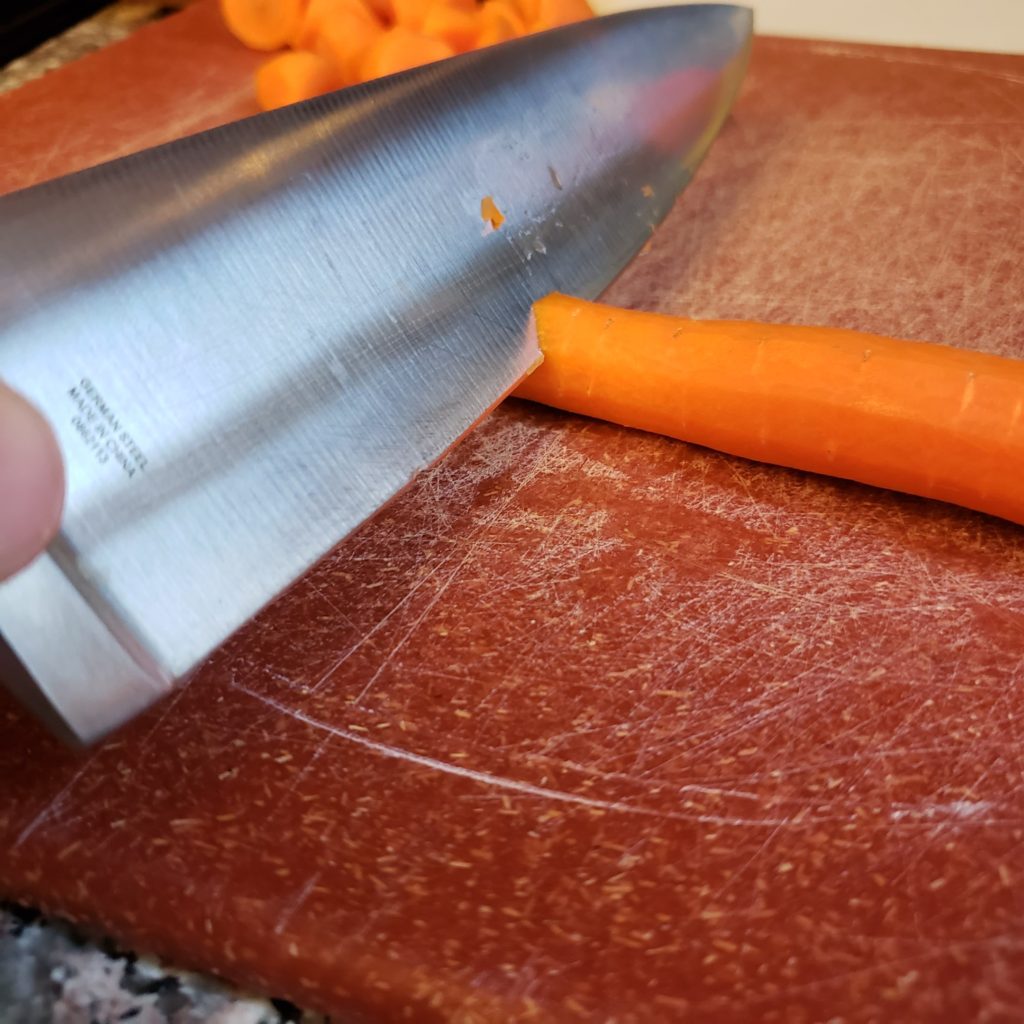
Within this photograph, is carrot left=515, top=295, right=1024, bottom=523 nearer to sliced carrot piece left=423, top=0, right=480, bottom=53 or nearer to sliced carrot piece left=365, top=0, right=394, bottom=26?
sliced carrot piece left=423, top=0, right=480, bottom=53

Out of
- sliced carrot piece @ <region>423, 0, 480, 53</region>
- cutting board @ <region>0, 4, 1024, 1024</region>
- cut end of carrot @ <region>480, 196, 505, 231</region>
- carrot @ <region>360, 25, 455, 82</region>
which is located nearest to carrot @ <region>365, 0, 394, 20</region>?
sliced carrot piece @ <region>423, 0, 480, 53</region>

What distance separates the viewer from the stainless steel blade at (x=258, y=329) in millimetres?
746

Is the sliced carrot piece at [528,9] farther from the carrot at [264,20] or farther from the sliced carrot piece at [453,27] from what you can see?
the carrot at [264,20]

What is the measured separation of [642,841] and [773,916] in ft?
0.35

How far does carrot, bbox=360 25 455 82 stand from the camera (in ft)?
5.03

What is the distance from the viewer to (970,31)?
1.78 metres

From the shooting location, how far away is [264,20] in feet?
6.21

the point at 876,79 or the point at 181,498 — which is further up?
the point at 181,498

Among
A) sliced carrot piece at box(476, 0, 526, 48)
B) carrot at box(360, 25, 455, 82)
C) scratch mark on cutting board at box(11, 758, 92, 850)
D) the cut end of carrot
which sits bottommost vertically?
scratch mark on cutting board at box(11, 758, 92, 850)

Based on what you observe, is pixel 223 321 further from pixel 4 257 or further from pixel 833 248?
pixel 833 248

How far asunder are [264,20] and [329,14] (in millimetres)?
215

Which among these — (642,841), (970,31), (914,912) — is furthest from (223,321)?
(970,31)

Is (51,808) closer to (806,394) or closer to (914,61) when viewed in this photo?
(806,394)

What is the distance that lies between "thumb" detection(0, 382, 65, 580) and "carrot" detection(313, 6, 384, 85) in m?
1.29
